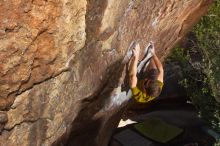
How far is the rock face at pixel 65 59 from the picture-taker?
5512mm

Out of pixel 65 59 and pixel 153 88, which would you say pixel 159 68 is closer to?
pixel 153 88

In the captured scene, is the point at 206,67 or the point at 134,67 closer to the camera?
the point at 134,67

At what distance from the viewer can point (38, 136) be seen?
679 cm

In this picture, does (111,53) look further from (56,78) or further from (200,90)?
(200,90)

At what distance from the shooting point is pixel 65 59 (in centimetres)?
622

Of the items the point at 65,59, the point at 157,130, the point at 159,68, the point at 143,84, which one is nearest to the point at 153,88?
the point at 143,84

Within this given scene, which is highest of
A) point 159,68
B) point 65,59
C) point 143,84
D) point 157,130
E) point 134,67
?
point 65,59

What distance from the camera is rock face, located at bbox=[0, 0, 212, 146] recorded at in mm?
5512

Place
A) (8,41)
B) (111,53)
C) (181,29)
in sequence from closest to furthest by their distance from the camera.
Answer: (8,41) < (111,53) < (181,29)

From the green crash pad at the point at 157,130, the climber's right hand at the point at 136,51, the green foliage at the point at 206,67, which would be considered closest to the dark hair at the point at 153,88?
the climber's right hand at the point at 136,51

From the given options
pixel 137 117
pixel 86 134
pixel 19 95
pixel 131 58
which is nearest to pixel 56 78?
pixel 19 95

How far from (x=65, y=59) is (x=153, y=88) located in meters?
1.97

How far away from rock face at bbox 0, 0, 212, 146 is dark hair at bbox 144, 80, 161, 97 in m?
0.59

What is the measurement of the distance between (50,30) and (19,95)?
0.96 metres
